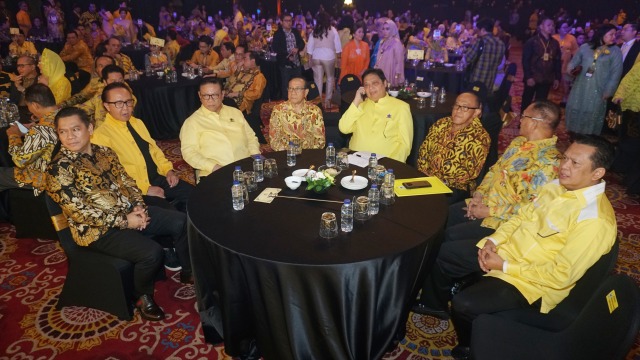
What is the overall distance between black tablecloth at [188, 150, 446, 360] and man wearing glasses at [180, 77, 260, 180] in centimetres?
113

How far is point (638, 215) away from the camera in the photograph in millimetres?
4398

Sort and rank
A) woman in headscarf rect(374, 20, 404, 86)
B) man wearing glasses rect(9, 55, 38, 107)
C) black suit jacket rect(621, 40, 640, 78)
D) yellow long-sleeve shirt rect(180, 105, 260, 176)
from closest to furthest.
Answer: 1. yellow long-sleeve shirt rect(180, 105, 260, 176)
2. man wearing glasses rect(9, 55, 38, 107)
3. black suit jacket rect(621, 40, 640, 78)
4. woman in headscarf rect(374, 20, 404, 86)

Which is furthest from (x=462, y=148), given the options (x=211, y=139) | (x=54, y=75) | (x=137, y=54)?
(x=137, y=54)

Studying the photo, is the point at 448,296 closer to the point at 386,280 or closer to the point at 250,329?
the point at 386,280

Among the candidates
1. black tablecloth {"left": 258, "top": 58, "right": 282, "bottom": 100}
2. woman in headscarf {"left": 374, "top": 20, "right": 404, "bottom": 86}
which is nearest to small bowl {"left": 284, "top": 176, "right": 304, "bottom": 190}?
woman in headscarf {"left": 374, "top": 20, "right": 404, "bottom": 86}

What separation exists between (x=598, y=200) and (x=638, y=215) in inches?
123

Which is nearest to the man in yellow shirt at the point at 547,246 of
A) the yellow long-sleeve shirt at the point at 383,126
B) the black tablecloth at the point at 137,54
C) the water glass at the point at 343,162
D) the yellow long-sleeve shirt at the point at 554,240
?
the yellow long-sleeve shirt at the point at 554,240

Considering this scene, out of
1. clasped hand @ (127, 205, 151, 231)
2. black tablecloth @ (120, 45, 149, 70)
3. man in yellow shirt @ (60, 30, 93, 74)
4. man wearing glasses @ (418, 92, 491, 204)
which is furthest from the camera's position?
black tablecloth @ (120, 45, 149, 70)

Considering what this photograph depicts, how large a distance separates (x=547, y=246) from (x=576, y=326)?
61cm

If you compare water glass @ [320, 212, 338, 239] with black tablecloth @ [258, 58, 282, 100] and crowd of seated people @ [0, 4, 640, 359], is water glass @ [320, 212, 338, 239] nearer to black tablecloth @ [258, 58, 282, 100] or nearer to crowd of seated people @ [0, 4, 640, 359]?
crowd of seated people @ [0, 4, 640, 359]

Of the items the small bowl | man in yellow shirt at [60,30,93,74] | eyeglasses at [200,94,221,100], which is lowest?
the small bowl

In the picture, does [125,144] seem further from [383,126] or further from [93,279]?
[383,126]

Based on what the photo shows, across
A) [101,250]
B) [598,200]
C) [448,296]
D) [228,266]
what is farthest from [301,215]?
[598,200]

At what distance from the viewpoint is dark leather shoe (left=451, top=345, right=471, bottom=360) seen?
2.48m
